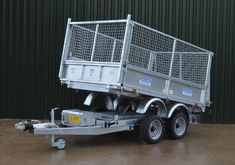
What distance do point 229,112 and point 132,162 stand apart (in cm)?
591

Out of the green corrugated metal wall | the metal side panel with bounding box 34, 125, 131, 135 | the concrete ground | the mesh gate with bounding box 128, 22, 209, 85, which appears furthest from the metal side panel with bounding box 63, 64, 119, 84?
the green corrugated metal wall

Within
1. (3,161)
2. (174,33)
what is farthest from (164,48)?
(3,161)

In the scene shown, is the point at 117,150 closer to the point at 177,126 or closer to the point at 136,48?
the point at 177,126

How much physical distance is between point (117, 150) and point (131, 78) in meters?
1.53

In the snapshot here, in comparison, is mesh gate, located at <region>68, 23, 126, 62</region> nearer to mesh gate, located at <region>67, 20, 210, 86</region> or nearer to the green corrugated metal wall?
mesh gate, located at <region>67, 20, 210, 86</region>

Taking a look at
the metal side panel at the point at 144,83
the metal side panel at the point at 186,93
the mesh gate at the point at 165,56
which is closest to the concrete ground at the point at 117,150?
the metal side panel at the point at 186,93

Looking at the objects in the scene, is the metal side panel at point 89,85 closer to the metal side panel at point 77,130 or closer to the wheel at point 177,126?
the metal side panel at point 77,130

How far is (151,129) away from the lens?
387 inches

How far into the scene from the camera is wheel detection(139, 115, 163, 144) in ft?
31.3

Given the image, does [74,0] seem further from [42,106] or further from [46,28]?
[42,106]

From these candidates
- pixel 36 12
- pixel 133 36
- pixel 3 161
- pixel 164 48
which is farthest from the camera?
pixel 36 12

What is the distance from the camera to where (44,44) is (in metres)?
12.8

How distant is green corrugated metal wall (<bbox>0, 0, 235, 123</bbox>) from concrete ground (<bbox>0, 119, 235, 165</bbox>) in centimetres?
185

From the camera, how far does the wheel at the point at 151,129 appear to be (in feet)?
31.3
